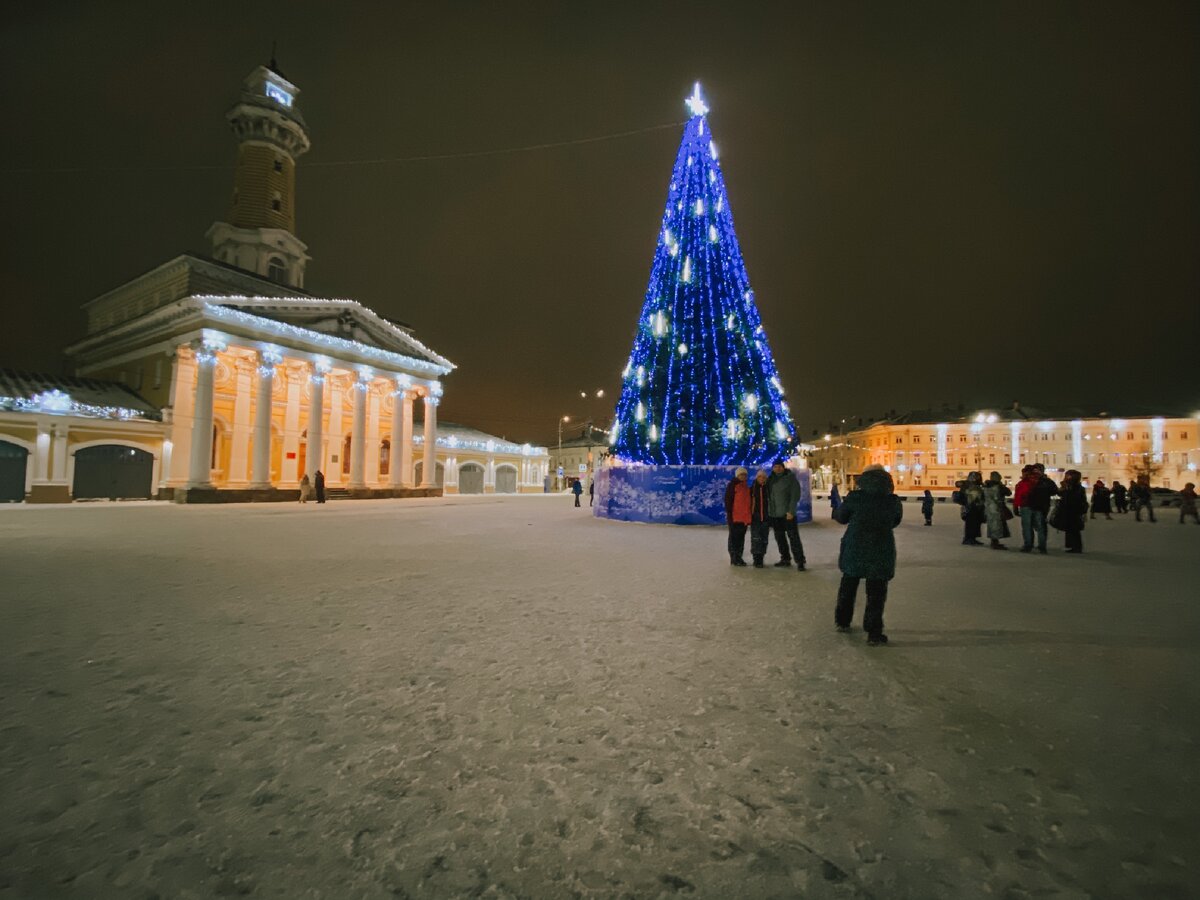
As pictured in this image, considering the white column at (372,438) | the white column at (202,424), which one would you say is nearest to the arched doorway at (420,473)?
the white column at (372,438)

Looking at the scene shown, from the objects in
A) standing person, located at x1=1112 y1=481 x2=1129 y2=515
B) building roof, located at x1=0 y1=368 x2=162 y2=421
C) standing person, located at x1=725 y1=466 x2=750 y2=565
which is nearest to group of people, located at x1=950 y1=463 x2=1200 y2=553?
standing person, located at x1=725 y1=466 x2=750 y2=565

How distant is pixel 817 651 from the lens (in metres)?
4.37

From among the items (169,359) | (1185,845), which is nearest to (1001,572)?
(1185,845)

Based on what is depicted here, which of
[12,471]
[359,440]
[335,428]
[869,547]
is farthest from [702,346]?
[12,471]

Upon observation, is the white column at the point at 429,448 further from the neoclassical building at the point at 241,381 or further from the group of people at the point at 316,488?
the group of people at the point at 316,488

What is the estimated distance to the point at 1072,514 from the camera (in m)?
11.1

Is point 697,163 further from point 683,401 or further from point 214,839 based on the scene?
point 214,839

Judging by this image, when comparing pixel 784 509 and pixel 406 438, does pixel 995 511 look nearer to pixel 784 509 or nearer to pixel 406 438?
pixel 784 509

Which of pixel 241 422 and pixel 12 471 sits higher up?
pixel 241 422

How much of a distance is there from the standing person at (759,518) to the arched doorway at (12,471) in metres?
32.6

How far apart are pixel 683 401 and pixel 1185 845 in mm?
14245

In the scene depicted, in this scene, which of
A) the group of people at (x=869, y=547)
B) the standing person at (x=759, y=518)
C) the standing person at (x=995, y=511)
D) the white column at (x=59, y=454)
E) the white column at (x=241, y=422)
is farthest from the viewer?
the white column at (x=241, y=422)

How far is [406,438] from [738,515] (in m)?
32.1

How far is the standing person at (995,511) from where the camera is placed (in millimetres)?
11578
